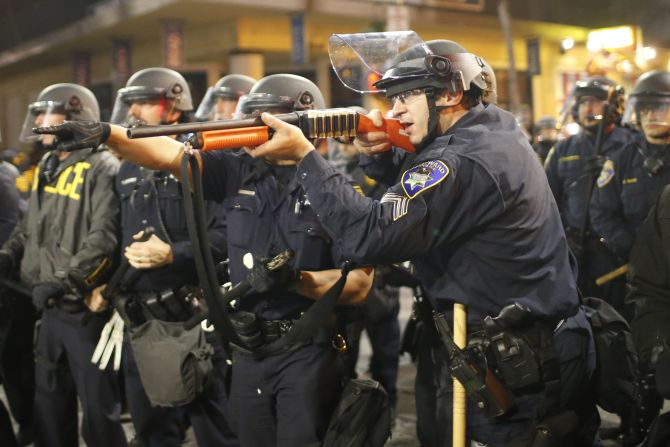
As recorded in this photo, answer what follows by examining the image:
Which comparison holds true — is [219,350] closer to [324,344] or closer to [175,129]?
[324,344]

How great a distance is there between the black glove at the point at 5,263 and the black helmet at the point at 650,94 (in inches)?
177

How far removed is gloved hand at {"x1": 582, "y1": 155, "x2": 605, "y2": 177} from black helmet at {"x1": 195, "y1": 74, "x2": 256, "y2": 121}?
266 cm

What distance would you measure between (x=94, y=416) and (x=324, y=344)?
1919 mm

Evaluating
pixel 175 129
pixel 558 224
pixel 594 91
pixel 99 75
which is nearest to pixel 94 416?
pixel 175 129

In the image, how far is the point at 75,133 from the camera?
2.80 m

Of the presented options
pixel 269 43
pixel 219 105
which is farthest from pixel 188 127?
pixel 269 43

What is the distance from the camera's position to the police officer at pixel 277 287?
3.45 m

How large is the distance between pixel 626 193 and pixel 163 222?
340 cm

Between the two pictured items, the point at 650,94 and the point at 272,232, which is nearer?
the point at 272,232

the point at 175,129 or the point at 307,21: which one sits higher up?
the point at 307,21

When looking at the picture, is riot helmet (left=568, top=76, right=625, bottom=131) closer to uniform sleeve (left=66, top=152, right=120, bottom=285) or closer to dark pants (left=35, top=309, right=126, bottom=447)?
uniform sleeve (left=66, top=152, right=120, bottom=285)

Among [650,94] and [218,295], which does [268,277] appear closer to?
[218,295]

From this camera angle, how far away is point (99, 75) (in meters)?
22.6

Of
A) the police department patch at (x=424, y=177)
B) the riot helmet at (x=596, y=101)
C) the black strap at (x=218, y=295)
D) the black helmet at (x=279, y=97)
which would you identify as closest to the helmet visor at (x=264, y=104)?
Answer: the black helmet at (x=279, y=97)
